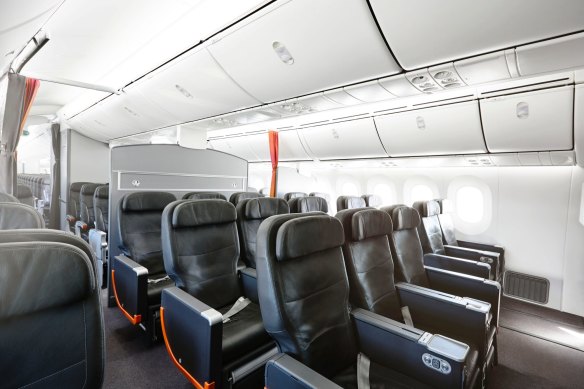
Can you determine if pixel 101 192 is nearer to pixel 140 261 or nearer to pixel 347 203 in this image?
pixel 140 261

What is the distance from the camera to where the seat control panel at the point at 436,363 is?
61.8 inches

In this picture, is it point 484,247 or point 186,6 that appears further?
point 484,247

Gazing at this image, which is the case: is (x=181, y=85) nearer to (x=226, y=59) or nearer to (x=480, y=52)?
(x=226, y=59)

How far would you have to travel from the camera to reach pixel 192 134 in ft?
19.4

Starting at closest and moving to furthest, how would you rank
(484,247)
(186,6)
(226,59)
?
(186,6) < (226,59) < (484,247)

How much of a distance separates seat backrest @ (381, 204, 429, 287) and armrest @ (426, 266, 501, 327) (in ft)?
0.58

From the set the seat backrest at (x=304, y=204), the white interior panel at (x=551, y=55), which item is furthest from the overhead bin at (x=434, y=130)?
Answer: the seat backrest at (x=304, y=204)

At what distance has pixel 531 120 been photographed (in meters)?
3.51

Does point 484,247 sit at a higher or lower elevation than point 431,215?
lower

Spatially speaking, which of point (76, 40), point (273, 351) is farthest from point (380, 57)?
point (76, 40)

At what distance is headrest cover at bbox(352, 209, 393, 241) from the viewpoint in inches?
86.4

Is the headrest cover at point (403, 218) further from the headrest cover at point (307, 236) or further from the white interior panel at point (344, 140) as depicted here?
the white interior panel at point (344, 140)

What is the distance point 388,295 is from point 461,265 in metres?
1.99

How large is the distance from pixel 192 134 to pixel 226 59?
354cm
